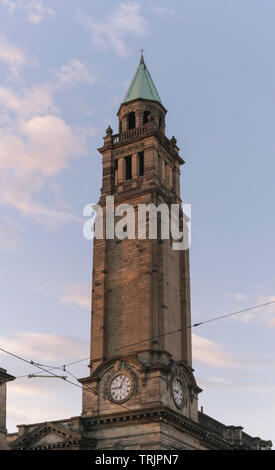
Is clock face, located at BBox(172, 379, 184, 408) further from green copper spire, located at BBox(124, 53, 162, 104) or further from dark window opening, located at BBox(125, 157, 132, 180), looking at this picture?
green copper spire, located at BBox(124, 53, 162, 104)

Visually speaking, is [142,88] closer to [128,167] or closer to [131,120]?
[131,120]

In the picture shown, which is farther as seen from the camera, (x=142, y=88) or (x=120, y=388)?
(x=142, y=88)

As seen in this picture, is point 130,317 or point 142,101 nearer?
point 130,317

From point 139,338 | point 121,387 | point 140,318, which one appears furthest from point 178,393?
point 140,318

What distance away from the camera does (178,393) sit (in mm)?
59031

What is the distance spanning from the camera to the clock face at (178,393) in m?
58.4

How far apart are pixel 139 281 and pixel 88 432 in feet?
41.9

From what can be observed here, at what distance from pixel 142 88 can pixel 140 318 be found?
81.9 ft

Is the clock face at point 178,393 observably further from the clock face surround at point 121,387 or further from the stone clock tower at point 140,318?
the clock face surround at point 121,387

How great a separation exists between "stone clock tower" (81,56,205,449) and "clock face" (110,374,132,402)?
8 cm

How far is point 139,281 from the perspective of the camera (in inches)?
2406
